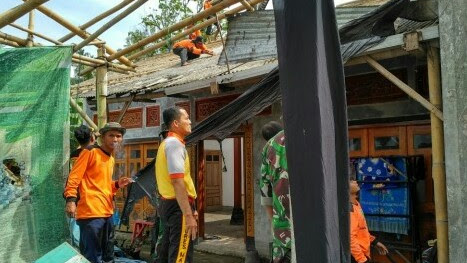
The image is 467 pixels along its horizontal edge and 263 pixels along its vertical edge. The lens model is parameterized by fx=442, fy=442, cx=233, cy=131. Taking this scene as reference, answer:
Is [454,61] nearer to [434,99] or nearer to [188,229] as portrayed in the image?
[434,99]

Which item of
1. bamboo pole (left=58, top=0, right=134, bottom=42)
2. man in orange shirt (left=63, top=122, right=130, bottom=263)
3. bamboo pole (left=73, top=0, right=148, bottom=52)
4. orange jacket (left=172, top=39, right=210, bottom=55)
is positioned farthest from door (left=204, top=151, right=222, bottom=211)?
man in orange shirt (left=63, top=122, right=130, bottom=263)

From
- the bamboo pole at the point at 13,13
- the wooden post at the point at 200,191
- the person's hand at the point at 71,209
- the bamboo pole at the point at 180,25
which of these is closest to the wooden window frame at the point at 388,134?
the bamboo pole at the point at 180,25

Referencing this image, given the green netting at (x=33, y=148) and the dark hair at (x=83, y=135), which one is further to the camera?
the dark hair at (x=83, y=135)

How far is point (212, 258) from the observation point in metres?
7.25

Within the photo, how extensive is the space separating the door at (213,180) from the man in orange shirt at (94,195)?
8.53m

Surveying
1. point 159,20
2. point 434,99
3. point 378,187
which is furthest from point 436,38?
point 159,20

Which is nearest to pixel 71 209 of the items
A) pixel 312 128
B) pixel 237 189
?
pixel 312 128

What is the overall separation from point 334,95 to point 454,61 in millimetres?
1713

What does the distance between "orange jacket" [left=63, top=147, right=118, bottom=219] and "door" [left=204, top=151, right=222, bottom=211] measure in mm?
8566

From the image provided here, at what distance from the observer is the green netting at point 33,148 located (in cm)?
439

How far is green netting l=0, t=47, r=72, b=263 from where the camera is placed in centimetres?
439

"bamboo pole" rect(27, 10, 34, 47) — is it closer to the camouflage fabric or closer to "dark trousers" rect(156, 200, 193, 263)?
"dark trousers" rect(156, 200, 193, 263)

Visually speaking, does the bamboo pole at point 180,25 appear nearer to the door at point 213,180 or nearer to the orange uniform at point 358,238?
the orange uniform at point 358,238

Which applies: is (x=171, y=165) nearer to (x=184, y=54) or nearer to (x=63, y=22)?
(x=63, y=22)
